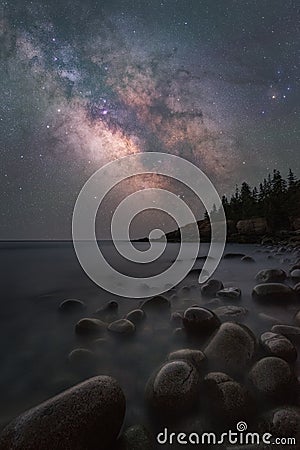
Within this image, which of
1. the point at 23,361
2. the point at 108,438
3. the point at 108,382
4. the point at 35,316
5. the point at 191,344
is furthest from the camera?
the point at 35,316

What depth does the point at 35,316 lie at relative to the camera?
273 inches

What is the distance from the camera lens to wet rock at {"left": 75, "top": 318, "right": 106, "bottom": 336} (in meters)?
4.85

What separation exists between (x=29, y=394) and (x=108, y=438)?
5.95 feet

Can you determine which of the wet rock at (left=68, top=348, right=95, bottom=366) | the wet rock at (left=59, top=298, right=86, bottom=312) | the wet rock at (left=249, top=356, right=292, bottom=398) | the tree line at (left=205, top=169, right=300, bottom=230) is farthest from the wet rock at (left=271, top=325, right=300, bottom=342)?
the tree line at (left=205, top=169, right=300, bottom=230)

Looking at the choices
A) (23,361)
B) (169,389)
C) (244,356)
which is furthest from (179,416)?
(23,361)

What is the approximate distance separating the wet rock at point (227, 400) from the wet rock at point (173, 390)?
0.54 ft

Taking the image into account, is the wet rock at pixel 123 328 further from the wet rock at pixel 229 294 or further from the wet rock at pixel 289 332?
the wet rock at pixel 229 294

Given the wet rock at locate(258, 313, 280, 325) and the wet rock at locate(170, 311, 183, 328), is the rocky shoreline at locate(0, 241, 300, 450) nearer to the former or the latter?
the wet rock at locate(170, 311, 183, 328)

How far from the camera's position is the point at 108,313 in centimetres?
616

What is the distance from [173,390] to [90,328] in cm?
276

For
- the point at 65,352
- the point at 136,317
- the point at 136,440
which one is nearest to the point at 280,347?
the point at 136,440

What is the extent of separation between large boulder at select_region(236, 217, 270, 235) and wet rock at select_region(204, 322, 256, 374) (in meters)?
45.5

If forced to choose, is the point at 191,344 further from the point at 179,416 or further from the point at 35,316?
the point at 35,316

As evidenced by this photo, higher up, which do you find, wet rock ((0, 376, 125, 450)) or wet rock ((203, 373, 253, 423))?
wet rock ((0, 376, 125, 450))
